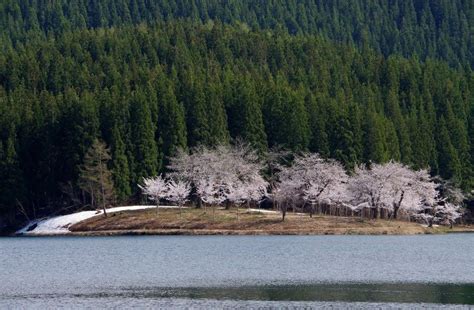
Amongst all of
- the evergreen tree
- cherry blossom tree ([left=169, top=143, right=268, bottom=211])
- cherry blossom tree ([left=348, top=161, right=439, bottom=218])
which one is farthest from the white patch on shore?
cherry blossom tree ([left=348, top=161, right=439, bottom=218])

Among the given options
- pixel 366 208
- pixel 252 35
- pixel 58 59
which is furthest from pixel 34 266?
pixel 252 35

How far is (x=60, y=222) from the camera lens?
109 m

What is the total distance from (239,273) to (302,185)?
5064 centimetres

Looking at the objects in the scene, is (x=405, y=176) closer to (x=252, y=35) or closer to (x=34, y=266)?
(x=34, y=266)

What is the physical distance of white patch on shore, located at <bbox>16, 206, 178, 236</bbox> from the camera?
108 m

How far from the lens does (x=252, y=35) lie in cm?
19200

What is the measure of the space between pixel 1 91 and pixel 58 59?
16.3 m

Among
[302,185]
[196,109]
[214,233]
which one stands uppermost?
[196,109]

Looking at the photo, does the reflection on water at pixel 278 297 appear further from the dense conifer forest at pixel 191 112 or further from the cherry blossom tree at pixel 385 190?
the dense conifer forest at pixel 191 112

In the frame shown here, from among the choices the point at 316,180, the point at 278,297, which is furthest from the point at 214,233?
the point at 278,297

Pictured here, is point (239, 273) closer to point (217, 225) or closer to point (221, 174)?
point (217, 225)

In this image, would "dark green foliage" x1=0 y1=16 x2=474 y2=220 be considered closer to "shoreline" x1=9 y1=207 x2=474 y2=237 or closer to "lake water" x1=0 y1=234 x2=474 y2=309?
"shoreline" x1=9 y1=207 x2=474 y2=237

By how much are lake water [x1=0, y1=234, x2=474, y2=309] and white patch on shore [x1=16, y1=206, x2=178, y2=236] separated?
45.6 ft

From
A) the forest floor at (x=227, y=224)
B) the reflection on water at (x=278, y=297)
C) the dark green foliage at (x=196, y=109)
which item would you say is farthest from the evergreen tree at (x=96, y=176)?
the reflection on water at (x=278, y=297)
